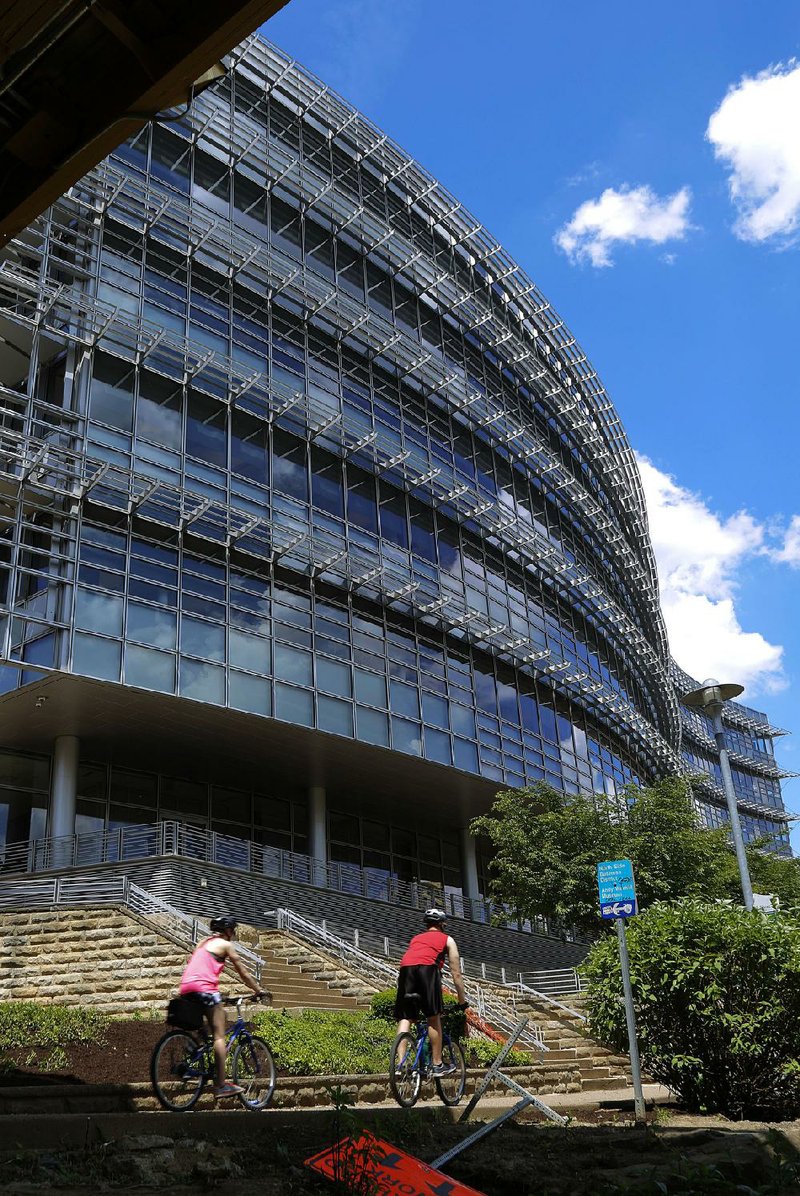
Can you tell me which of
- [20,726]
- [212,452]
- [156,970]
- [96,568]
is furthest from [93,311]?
[156,970]

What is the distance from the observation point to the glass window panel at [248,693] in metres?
26.5

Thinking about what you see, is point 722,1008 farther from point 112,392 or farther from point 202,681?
point 112,392

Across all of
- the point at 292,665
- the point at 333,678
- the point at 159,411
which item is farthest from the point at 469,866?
the point at 159,411

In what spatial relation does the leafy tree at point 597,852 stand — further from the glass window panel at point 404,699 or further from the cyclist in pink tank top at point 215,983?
the cyclist in pink tank top at point 215,983

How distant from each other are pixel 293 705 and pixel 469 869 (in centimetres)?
1302

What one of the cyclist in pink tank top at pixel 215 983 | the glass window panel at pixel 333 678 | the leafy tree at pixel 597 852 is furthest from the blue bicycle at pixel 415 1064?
the glass window panel at pixel 333 678

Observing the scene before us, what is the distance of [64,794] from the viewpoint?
26.8 metres

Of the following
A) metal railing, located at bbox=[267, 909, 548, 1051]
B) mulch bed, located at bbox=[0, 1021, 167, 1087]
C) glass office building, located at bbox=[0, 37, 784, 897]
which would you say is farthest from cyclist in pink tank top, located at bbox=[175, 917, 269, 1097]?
glass office building, located at bbox=[0, 37, 784, 897]

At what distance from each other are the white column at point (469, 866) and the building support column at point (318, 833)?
5.88 meters

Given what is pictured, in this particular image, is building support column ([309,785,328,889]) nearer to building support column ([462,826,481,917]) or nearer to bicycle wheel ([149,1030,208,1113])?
building support column ([462,826,481,917])

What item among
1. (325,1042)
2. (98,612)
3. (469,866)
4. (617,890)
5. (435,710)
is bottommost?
(325,1042)

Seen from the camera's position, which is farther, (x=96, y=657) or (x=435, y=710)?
(x=435, y=710)

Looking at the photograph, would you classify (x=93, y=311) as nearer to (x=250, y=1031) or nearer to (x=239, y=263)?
(x=239, y=263)

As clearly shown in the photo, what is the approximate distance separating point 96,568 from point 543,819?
13003mm
